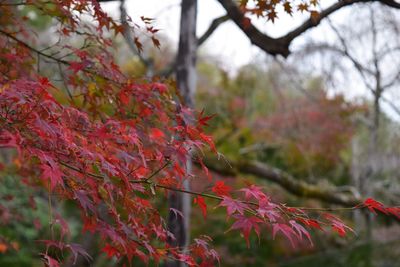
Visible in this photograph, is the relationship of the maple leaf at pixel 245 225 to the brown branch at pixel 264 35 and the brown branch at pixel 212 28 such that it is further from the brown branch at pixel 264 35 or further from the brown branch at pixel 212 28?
the brown branch at pixel 212 28

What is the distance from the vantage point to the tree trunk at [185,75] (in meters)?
3.42

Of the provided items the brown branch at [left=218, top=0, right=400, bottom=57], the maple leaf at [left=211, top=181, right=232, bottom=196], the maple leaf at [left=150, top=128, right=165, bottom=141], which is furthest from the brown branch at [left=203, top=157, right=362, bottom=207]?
the maple leaf at [left=211, top=181, right=232, bottom=196]

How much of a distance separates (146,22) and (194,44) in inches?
68.8

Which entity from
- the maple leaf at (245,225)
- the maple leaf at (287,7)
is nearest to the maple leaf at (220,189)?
the maple leaf at (245,225)

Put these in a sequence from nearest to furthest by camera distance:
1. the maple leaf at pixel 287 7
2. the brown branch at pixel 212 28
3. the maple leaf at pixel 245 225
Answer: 1. the maple leaf at pixel 245 225
2. the maple leaf at pixel 287 7
3. the brown branch at pixel 212 28

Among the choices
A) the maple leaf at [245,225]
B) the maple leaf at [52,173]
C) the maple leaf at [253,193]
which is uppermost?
the maple leaf at [52,173]

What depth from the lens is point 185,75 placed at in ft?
11.7

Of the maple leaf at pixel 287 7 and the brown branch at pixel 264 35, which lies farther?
the brown branch at pixel 264 35

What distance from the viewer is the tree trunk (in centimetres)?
342

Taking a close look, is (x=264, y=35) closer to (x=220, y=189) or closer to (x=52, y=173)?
(x=220, y=189)

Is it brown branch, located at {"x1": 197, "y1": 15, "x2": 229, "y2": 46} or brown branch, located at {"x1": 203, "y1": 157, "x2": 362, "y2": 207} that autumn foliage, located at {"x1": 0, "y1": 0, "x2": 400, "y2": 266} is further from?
brown branch, located at {"x1": 203, "y1": 157, "x2": 362, "y2": 207}

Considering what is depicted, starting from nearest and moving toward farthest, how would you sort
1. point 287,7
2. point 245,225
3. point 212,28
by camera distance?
point 245,225, point 287,7, point 212,28

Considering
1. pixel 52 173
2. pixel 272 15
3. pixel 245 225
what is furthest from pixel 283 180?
pixel 52 173

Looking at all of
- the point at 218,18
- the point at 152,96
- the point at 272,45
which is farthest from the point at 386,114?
the point at 152,96
